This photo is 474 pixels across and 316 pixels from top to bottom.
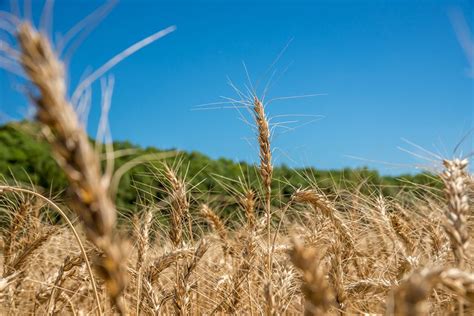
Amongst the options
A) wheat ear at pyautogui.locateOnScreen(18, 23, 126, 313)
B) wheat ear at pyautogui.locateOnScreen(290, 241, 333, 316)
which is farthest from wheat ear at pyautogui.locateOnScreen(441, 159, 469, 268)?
wheat ear at pyautogui.locateOnScreen(18, 23, 126, 313)

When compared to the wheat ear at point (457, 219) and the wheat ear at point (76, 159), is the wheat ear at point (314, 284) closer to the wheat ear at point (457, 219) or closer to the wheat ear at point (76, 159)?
the wheat ear at point (76, 159)

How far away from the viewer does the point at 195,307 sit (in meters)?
3.88

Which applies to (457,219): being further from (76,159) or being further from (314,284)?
(76,159)

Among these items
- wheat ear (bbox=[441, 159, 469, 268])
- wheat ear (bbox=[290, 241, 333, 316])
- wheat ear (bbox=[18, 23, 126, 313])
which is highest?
wheat ear (bbox=[441, 159, 469, 268])

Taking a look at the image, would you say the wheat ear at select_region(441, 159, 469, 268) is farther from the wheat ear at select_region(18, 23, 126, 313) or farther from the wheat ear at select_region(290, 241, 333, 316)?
the wheat ear at select_region(18, 23, 126, 313)

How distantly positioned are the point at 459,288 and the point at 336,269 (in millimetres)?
1371

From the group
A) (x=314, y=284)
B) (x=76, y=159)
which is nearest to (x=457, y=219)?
(x=314, y=284)

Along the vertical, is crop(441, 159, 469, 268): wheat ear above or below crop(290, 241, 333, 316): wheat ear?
above

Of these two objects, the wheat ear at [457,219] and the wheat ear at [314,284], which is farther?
the wheat ear at [457,219]

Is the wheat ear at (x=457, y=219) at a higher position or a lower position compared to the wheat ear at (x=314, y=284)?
higher

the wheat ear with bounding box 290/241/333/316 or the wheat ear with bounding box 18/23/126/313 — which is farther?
the wheat ear with bounding box 290/241/333/316

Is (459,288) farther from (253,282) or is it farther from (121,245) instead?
(253,282)

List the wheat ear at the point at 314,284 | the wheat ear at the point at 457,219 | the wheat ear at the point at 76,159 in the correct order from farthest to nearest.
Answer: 1. the wheat ear at the point at 457,219
2. the wheat ear at the point at 314,284
3. the wheat ear at the point at 76,159

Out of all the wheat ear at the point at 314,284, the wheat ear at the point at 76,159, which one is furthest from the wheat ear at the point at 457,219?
the wheat ear at the point at 76,159
